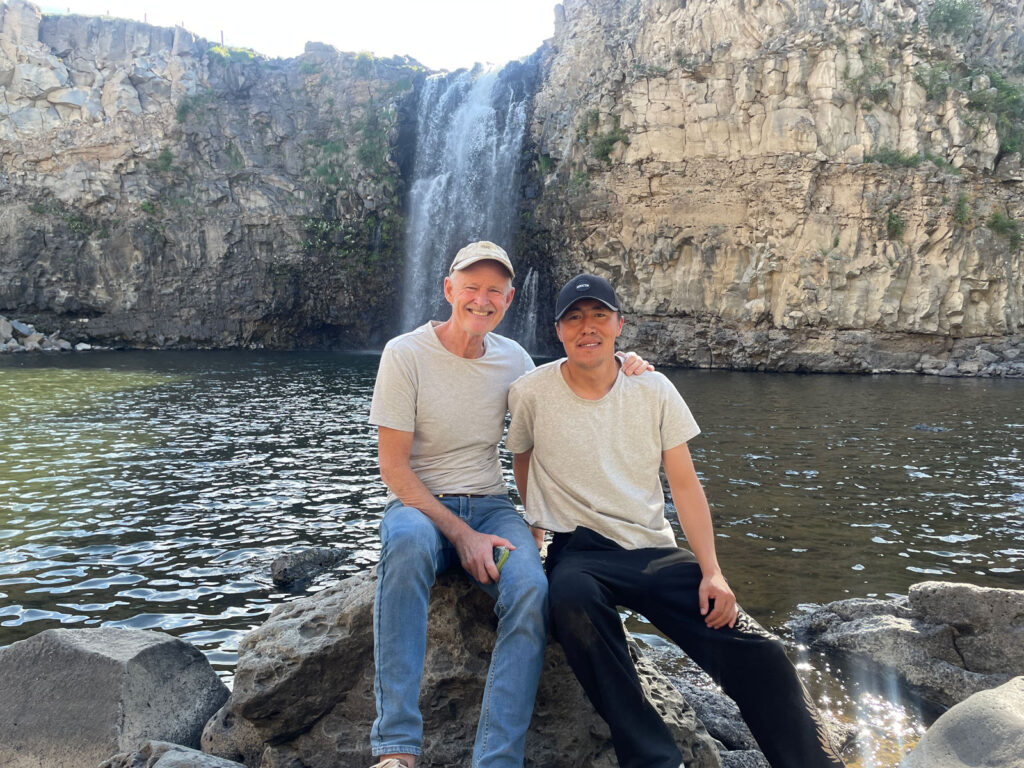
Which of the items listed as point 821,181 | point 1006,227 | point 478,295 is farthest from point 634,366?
point 1006,227

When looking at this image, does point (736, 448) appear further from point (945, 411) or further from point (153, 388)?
point (153, 388)

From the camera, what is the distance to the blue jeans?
319 cm

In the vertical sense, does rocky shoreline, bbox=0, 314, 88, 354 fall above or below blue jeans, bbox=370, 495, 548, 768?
below

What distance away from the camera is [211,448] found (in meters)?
14.9

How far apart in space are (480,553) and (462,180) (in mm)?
41085

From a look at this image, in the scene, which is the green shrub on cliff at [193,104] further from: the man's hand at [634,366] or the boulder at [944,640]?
the boulder at [944,640]

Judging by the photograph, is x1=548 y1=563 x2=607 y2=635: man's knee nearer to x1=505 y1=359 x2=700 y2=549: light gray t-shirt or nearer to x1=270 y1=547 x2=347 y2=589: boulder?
x1=505 y1=359 x2=700 y2=549: light gray t-shirt

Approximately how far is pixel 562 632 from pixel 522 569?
1.19 ft

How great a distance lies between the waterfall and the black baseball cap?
1439 inches

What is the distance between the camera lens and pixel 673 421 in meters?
3.99

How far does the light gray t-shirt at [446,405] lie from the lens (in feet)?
13.2

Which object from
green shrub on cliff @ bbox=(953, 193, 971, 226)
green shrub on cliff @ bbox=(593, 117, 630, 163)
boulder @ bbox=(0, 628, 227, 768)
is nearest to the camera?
boulder @ bbox=(0, 628, 227, 768)

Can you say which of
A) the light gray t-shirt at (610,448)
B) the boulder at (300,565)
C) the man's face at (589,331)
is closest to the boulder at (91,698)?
the light gray t-shirt at (610,448)

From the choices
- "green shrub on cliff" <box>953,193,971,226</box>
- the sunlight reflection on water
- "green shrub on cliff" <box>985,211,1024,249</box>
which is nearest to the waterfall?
the sunlight reflection on water
